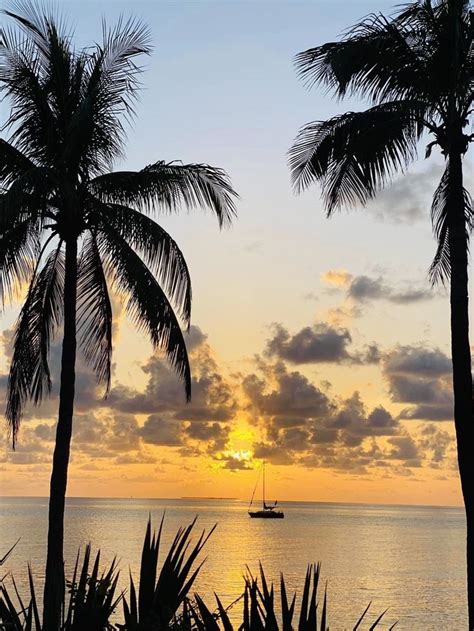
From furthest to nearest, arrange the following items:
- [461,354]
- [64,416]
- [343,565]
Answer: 1. [343,565]
2. [64,416]
3. [461,354]

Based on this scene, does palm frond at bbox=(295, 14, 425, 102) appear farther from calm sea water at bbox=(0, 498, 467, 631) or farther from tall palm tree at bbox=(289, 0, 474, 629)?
calm sea water at bbox=(0, 498, 467, 631)

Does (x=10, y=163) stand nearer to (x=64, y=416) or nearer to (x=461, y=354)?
(x=64, y=416)

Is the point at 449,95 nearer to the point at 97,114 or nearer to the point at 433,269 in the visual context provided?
the point at 433,269

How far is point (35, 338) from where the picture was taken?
17.4 metres

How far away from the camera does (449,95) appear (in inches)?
580

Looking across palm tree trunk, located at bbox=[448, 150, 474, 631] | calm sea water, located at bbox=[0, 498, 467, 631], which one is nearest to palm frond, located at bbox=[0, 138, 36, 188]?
palm tree trunk, located at bbox=[448, 150, 474, 631]

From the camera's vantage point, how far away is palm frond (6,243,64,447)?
17.0 m

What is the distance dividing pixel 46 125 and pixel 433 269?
7.40 meters

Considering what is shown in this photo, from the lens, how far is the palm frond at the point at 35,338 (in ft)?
55.9

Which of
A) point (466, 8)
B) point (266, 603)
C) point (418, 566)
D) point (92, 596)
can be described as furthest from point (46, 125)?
point (418, 566)

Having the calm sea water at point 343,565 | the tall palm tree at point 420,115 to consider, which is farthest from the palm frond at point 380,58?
the calm sea water at point 343,565

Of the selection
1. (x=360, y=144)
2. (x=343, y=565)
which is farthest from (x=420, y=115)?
(x=343, y=565)

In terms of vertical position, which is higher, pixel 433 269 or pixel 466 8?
pixel 466 8

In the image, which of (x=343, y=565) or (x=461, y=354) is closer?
(x=461, y=354)
